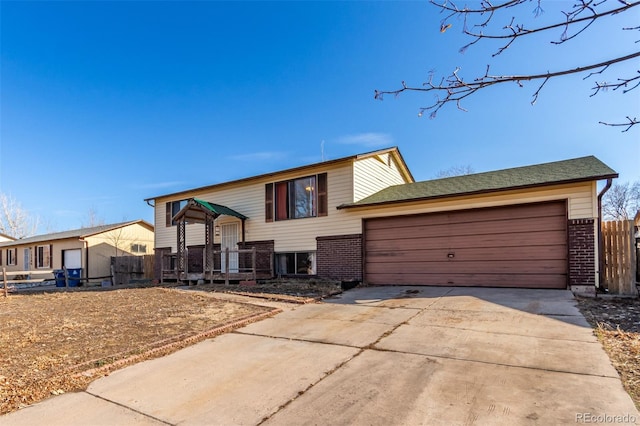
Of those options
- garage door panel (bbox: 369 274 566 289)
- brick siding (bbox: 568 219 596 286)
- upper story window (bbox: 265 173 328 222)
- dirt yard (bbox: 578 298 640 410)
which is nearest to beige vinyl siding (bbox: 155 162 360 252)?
upper story window (bbox: 265 173 328 222)

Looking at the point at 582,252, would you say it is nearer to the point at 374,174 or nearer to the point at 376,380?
the point at 374,174

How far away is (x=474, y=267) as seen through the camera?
9.95 metres

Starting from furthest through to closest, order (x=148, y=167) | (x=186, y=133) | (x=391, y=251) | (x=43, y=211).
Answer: (x=43, y=211), (x=148, y=167), (x=186, y=133), (x=391, y=251)

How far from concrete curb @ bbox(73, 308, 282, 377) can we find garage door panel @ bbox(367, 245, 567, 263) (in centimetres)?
491

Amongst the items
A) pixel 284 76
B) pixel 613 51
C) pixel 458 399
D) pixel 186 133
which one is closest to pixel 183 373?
pixel 458 399

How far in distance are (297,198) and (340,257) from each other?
10.3 ft

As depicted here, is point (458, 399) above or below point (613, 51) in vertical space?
below

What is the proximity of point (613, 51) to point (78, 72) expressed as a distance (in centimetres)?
1921

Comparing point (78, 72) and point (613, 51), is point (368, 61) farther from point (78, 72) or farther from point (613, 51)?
point (78, 72)

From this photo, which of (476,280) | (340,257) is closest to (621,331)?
(476,280)

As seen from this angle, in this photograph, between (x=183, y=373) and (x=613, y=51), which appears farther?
(x=183, y=373)

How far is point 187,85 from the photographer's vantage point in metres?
16.6

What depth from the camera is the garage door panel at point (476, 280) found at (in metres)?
8.95

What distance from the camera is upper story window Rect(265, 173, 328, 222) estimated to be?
13078mm
